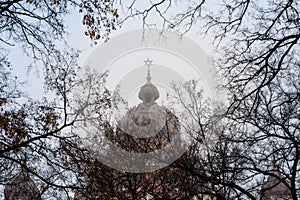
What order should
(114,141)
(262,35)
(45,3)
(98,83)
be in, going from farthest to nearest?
1. (114,141)
2. (98,83)
3. (45,3)
4. (262,35)

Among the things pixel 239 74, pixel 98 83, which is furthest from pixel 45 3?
pixel 98 83

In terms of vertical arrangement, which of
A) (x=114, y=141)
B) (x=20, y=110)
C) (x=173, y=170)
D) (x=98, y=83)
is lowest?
(x=20, y=110)

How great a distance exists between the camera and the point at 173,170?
1175 cm

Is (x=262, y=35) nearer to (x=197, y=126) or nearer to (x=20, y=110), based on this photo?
(x=20, y=110)

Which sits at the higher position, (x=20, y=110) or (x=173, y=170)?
(x=173, y=170)

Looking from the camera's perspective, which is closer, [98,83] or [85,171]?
[85,171]

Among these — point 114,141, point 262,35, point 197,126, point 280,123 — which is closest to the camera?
point 262,35

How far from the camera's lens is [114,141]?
12.4m

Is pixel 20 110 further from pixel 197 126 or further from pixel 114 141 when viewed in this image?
pixel 197 126

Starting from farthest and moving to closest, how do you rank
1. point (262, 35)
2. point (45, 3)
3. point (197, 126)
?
point (197, 126) → point (45, 3) → point (262, 35)

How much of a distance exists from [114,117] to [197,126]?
3.25 m

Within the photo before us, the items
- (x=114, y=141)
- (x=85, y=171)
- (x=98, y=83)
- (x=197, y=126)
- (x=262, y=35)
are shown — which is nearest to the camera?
(x=262, y=35)

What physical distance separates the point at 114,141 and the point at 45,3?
6.19 meters

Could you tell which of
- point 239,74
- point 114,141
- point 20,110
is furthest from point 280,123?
point 20,110
